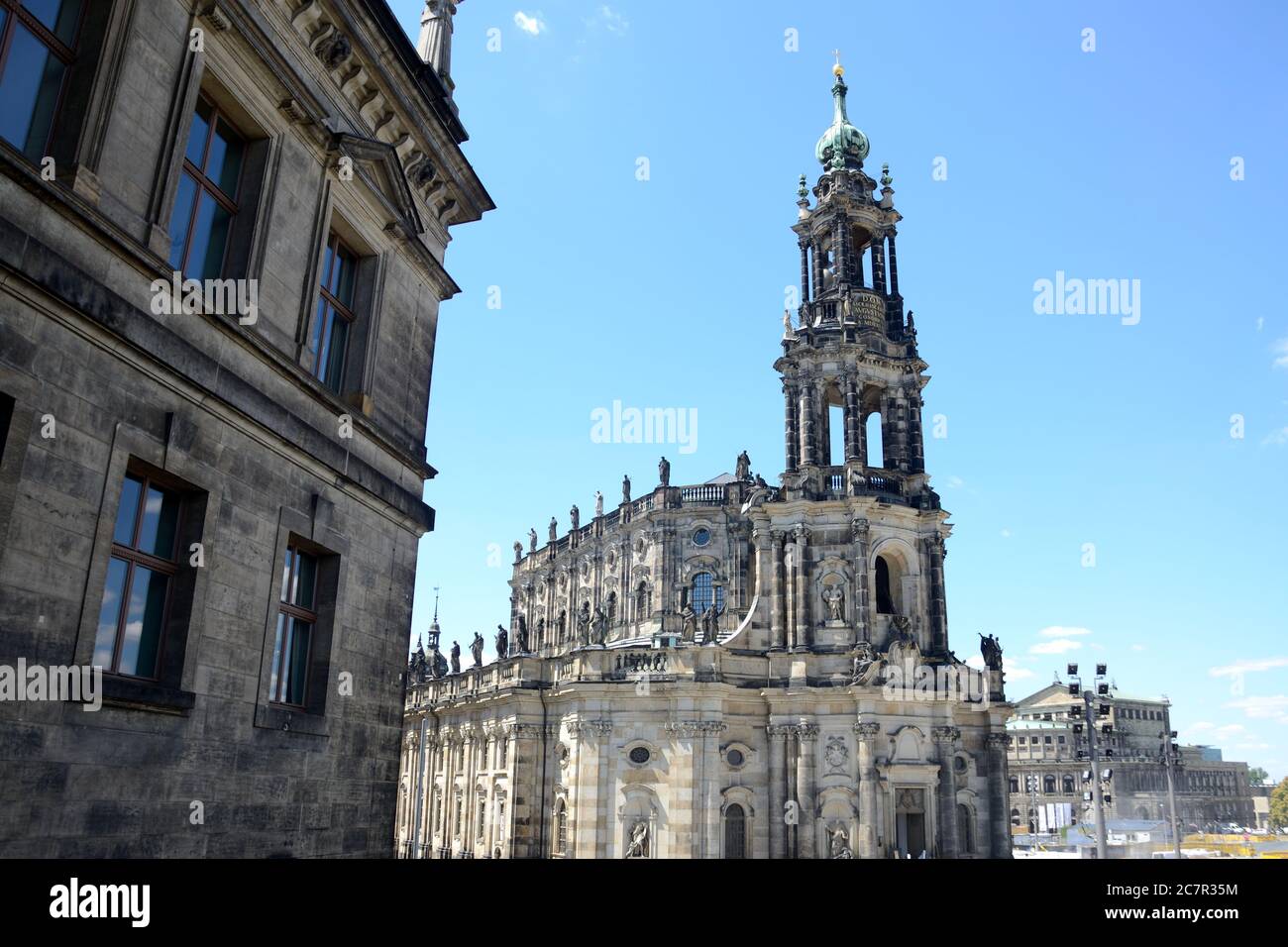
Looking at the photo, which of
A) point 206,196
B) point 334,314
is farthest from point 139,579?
point 334,314

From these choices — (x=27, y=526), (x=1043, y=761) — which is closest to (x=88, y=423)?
(x=27, y=526)

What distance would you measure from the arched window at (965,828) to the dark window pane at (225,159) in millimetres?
44131

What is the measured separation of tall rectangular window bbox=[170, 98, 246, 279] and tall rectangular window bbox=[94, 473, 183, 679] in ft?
8.86

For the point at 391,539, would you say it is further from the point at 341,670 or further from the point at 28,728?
the point at 28,728

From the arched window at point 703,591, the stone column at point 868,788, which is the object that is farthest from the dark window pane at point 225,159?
the arched window at point 703,591

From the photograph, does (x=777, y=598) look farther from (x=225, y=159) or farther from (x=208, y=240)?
(x=208, y=240)

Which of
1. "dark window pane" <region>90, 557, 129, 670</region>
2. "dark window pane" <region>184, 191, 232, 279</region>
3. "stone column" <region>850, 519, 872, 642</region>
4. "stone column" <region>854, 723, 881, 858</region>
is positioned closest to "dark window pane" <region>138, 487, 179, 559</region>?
"dark window pane" <region>90, 557, 129, 670</region>

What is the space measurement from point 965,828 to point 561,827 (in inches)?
793

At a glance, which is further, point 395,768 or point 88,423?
point 395,768

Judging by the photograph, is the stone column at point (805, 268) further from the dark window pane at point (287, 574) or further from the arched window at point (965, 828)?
the dark window pane at point (287, 574)

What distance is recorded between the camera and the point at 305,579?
1318 cm

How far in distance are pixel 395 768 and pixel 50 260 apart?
9354 mm

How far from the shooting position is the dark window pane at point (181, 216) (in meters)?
10.7
